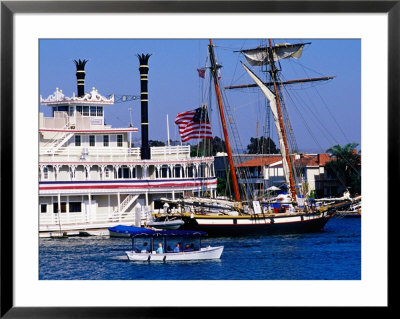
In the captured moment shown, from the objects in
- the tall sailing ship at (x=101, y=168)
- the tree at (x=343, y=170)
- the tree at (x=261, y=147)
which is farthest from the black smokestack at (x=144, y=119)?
the tree at (x=343, y=170)

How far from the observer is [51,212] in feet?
67.3

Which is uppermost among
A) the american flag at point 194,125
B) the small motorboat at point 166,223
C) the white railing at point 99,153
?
the american flag at point 194,125

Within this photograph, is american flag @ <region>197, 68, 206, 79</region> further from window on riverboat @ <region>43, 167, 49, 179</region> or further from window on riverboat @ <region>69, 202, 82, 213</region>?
window on riverboat @ <region>43, 167, 49, 179</region>

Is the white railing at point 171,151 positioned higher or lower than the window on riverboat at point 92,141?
lower

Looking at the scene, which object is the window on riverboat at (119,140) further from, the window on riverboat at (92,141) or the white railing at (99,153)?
the window on riverboat at (92,141)

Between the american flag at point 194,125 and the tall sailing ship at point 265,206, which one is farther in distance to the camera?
the tall sailing ship at point 265,206

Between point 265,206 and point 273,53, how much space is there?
315 inches

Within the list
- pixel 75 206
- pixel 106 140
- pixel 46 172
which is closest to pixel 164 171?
pixel 106 140

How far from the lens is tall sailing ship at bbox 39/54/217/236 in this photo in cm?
2183

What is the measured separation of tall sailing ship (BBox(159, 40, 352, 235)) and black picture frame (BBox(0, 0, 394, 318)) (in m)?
12.1
